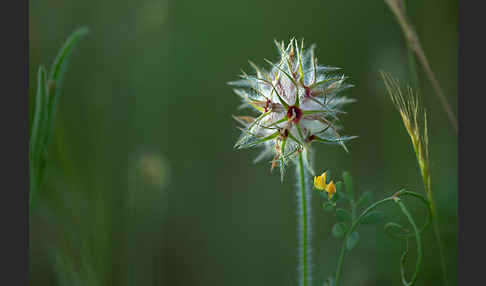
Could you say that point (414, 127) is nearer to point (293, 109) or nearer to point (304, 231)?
point (293, 109)

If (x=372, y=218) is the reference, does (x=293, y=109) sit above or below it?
above

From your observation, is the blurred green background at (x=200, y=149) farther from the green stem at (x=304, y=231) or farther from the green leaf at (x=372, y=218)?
the green stem at (x=304, y=231)

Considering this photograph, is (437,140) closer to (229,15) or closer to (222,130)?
(222,130)

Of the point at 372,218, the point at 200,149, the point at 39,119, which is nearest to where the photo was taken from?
the point at 372,218

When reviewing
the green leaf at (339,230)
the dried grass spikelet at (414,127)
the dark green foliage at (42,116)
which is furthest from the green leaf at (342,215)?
the dark green foliage at (42,116)

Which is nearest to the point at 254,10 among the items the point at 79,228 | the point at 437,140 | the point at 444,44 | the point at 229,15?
the point at 229,15

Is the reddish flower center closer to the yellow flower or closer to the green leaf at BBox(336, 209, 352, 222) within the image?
the yellow flower

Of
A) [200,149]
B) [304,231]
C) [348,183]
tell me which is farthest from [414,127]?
[200,149]
